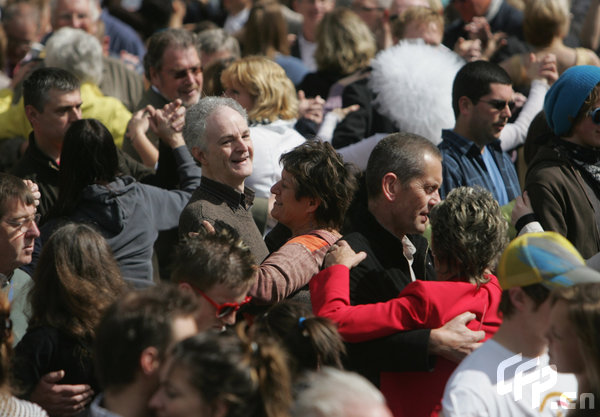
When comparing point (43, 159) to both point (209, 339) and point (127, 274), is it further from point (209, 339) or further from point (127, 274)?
point (209, 339)

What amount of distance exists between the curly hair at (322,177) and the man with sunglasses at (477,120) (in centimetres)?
127

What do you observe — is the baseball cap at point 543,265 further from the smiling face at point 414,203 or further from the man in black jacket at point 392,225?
the smiling face at point 414,203

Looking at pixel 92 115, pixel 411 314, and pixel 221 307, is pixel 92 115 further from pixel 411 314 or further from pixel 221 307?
pixel 411 314

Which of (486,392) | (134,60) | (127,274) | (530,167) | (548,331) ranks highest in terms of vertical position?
(548,331)

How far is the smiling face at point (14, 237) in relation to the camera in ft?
13.4

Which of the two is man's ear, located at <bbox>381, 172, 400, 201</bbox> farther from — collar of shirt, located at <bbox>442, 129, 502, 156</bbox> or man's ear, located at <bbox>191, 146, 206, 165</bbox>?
collar of shirt, located at <bbox>442, 129, 502, 156</bbox>

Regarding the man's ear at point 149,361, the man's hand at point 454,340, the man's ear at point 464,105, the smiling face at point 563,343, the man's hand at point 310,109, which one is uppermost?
the smiling face at point 563,343

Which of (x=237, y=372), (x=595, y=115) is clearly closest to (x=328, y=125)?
(x=595, y=115)

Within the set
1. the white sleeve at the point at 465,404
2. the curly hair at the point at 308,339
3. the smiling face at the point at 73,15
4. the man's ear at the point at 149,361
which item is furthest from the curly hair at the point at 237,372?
the smiling face at the point at 73,15

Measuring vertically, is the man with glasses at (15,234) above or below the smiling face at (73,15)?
above

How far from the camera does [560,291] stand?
2914 millimetres

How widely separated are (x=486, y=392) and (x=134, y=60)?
588 centimetres

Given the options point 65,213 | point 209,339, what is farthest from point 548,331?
point 65,213

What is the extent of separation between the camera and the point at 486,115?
5.37 metres
